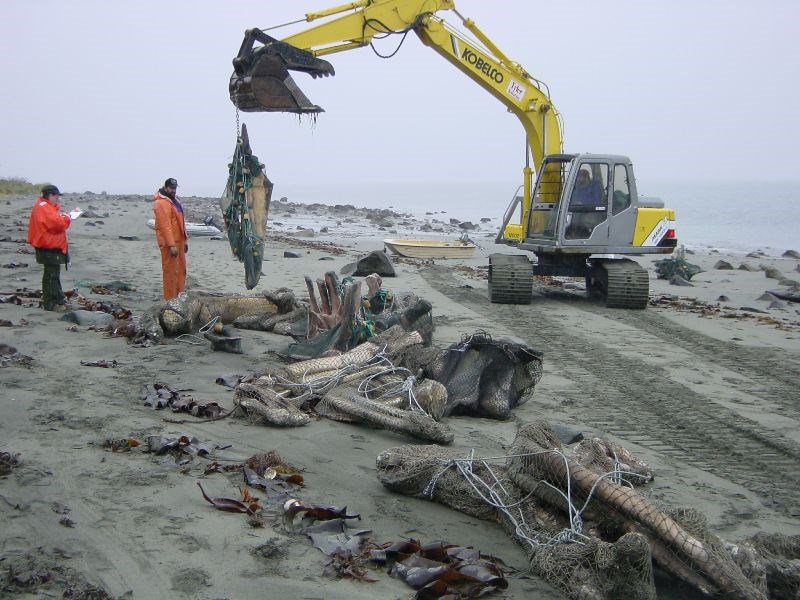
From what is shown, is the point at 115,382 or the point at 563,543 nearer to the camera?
the point at 563,543

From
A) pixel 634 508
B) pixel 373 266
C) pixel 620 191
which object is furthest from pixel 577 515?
pixel 373 266

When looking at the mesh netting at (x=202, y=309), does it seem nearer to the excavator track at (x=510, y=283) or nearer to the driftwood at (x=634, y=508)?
the excavator track at (x=510, y=283)

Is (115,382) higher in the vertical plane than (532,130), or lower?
lower

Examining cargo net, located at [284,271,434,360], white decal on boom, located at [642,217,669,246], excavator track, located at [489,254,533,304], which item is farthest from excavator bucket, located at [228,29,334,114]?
white decal on boom, located at [642,217,669,246]

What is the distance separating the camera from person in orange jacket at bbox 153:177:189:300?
993 cm

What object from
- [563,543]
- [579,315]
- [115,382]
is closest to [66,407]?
[115,382]

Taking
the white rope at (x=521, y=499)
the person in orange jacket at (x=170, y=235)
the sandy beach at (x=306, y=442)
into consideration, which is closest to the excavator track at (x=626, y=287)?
the sandy beach at (x=306, y=442)

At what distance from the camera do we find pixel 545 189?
46.2 feet

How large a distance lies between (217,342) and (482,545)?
474 centimetres

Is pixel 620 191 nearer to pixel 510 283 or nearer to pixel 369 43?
pixel 510 283

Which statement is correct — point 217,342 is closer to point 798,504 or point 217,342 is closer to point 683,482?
point 683,482

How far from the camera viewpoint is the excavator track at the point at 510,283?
42.4ft

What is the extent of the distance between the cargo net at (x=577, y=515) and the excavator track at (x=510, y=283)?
795cm

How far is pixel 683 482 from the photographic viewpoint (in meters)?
5.27
